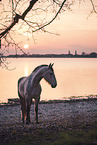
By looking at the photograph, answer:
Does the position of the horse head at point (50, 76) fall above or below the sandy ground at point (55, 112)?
above

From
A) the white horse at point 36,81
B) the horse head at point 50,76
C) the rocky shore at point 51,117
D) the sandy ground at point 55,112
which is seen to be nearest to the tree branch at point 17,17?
the white horse at point 36,81

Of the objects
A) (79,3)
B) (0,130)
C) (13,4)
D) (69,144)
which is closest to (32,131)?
(0,130)

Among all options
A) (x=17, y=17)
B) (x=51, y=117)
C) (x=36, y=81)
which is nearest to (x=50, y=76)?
(x=36, y=81)

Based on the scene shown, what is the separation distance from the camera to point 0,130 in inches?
343

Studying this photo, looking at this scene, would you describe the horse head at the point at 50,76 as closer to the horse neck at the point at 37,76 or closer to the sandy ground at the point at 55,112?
the horse neck at the point at 37,76

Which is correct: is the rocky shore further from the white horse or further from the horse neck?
the horse neck

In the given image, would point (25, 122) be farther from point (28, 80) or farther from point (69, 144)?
point (69, 144)

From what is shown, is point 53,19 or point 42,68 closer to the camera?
point 53,19

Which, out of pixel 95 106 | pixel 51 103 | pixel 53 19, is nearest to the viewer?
pixel 53 19

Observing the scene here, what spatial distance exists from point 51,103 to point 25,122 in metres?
5.67

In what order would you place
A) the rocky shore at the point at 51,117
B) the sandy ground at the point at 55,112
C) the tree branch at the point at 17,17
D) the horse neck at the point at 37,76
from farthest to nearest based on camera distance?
the sandy ground at the point at 55,112
the horse neck at the point at 37,76
the rocky shore at the point at 51,117
the tree branch at the point at 17,17

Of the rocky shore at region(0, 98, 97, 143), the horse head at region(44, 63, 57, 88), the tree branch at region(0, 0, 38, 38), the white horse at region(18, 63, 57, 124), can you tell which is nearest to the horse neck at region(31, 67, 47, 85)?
the white horse at region(18, 63, 57, 124)

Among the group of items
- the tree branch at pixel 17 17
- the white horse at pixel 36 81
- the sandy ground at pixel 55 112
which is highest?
the tree branch at pixel 17 17

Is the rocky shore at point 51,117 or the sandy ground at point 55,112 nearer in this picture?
the rocky shore at point 51,117
